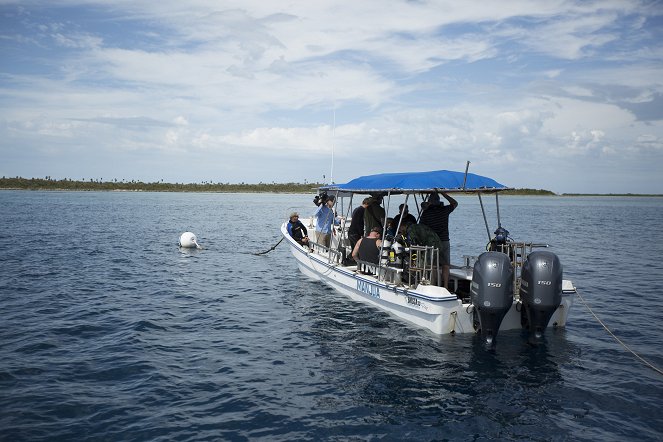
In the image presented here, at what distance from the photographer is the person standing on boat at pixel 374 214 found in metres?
13.4

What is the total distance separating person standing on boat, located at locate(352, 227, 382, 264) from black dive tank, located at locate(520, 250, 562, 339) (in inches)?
154

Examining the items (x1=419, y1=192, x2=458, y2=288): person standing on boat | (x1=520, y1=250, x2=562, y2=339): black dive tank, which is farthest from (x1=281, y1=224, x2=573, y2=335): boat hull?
(x1=419, y1=192, x2=458, y2=288): person standing on boat

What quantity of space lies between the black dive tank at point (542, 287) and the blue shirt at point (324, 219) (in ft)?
25.8

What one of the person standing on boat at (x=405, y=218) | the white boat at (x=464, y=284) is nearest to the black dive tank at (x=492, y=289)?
the white boat at (x=464, y=284)

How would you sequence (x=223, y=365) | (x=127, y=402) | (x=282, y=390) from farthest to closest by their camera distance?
1. (x=223, y=365)
2. (x=282, y=390)
3. (x=127, y=402)

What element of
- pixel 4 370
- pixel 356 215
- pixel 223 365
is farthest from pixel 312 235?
pixel 4 370

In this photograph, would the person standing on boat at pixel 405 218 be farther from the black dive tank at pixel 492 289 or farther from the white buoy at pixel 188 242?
the white buoy at pixel 188 242

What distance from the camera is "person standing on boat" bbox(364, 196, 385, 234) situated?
1337 centimetres

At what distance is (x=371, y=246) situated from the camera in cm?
1291

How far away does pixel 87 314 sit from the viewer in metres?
12.8

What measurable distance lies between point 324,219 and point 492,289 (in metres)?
8.27

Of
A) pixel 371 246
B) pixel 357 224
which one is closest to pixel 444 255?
pixel 371 246

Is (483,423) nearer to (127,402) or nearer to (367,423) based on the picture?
(367,423)

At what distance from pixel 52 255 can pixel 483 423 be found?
21138 millimetres
